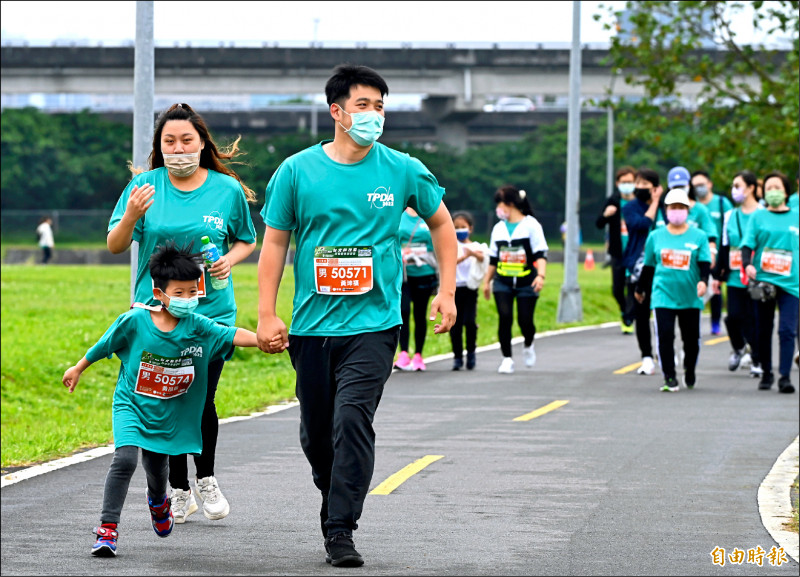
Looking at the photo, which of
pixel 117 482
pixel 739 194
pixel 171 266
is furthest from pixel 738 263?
pixel 117 482

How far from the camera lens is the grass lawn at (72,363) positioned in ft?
44.2

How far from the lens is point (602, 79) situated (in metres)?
69.9

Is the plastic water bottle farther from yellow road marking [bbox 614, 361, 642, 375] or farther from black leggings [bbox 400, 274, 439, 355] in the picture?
yellow road marking [bbox 614, 361, 642, 375]

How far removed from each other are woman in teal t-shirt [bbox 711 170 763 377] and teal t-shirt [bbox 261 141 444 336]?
9768mm

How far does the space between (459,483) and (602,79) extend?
202 feet

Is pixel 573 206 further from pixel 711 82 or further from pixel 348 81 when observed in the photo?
pixel 348 81

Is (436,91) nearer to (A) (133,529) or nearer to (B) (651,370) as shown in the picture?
(B) (651,370)

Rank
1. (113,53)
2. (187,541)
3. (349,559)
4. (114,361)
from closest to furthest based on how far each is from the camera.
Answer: (349,559) < (187,541) < (114,361) < (113,53)

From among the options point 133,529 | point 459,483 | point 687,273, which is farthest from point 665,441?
point 133,529

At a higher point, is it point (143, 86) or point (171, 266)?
point (143, 86)

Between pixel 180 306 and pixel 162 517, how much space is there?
40.7 inches

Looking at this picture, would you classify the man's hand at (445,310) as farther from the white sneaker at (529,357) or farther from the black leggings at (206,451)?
the white sneaker at (529,357)

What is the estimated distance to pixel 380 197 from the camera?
7.25 m

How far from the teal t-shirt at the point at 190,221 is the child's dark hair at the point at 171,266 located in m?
0.21
